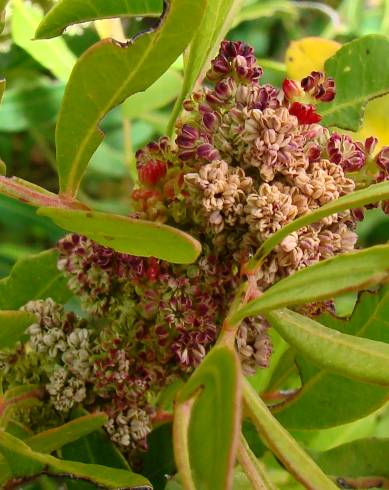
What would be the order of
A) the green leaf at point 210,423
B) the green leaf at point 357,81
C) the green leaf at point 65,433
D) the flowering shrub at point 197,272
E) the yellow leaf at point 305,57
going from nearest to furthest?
the green leaf at point 210,423, the flowering shrub at point 197,272, the green leaf at point 65,433, the green leaf at point 357,81, the yellow leaf at point 305,57

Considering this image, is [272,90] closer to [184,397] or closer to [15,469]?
[184,397]

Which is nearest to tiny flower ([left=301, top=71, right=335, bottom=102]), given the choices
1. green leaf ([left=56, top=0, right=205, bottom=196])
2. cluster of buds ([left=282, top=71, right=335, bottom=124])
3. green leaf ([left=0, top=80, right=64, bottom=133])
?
cluster of buds ([left=282, top=71, right=335, bottom=124])

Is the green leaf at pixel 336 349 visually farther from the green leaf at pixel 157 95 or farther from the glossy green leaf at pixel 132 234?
the green leaf at pixel 157 95

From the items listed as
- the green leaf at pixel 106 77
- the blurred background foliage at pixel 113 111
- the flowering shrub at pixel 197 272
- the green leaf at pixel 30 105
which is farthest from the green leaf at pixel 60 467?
the green leaf at pixel 30 105

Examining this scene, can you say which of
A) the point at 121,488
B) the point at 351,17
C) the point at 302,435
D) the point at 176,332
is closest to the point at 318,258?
the point at 176,332

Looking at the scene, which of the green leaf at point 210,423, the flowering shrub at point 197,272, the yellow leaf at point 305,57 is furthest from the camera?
the yellow leaf at point 305,57

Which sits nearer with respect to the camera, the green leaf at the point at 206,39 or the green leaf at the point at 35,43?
the green leaf at the point at 206,39

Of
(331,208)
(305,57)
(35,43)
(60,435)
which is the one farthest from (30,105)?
(331,208)
